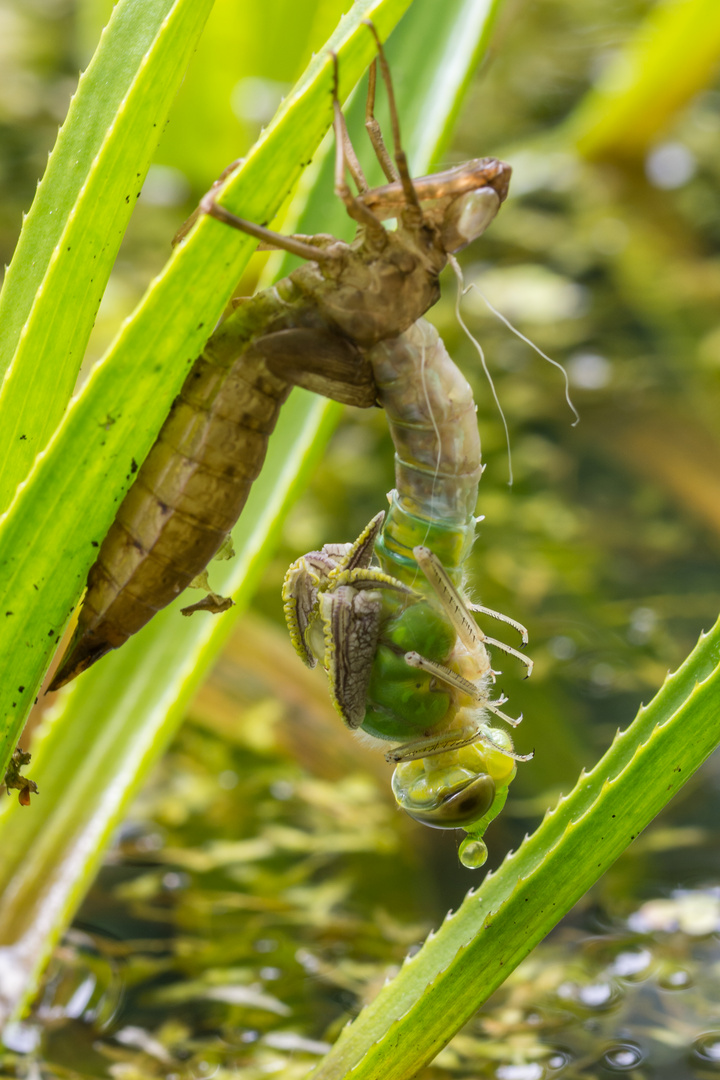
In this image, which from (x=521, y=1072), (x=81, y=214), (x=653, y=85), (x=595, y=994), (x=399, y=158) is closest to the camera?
(x=399, y=158)

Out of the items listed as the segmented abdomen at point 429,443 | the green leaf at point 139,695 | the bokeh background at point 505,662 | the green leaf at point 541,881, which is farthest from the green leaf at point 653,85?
the green leaf at point 541,881

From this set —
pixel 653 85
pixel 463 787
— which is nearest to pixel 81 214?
pixel 463 787

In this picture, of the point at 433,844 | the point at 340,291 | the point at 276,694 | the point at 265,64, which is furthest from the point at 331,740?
the point at 265,64

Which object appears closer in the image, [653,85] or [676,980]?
[676,980]

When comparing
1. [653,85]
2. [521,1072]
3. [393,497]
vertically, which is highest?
[653,85]

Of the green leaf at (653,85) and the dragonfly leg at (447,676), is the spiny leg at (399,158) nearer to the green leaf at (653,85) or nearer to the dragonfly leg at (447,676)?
the dragonfly leg at (447,676)

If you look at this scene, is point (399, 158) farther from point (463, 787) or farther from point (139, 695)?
point (139, 695)

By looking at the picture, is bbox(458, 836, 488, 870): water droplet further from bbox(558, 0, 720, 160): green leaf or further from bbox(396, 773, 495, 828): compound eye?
bbox(558, 0, 720, 160): green leaf
